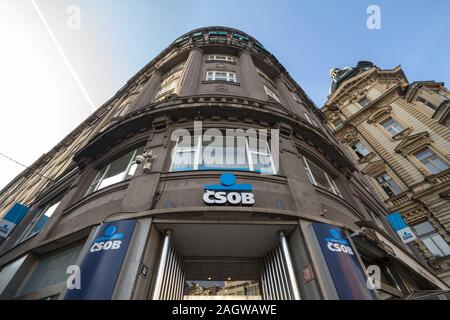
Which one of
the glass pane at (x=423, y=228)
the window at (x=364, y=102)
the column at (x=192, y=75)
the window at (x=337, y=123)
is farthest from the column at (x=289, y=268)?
the window at (x=364, y=102)

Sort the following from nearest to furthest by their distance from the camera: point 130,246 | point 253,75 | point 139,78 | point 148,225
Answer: point 130,246, point 148,225, point 253,75, point 139,78

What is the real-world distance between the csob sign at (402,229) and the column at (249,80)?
393 inches

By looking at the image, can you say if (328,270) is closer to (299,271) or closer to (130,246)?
(299,271)

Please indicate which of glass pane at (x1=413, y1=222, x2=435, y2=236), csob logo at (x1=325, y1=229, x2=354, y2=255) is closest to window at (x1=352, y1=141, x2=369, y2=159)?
glass pane at (x1=413, y1=222, x2=435, y2=236)

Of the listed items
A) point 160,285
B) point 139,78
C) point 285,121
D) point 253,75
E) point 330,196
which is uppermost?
point 139,78

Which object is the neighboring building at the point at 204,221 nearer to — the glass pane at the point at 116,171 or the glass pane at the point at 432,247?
the glass pane at the point at 116,171

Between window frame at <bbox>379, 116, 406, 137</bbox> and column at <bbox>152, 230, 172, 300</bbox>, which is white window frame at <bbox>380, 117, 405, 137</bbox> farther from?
column at <bbox>152, 230, 172, 300</bbox>

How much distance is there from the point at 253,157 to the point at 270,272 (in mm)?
4279

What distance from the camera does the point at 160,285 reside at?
5.35 m

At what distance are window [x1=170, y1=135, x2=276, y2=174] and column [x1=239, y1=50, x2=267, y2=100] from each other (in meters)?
3.83

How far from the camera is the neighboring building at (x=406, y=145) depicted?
1823 centimetres

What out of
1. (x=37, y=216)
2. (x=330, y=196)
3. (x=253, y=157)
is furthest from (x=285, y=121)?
(x=37, y=216)

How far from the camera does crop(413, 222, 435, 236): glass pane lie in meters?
18.4

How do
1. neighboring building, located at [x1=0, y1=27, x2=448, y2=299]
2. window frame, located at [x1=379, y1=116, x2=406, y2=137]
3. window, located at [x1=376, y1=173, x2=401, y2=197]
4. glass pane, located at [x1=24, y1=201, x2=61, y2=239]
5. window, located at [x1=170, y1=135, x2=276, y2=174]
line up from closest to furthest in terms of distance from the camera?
1. neighboring building, located at [x1=0, y1=27, x2=448, y2=299]
2. window, located at [x1=170, y1=135, x2=276, y2=174]
3. glass pane, located at [x1=24, y1=201, x2=61, y2=239]
4. window, located at [x1=376, y1=173, x2=401, y2=197]
5. window frame, located at [x1=379, y1=116, x2=406, y2=137]
